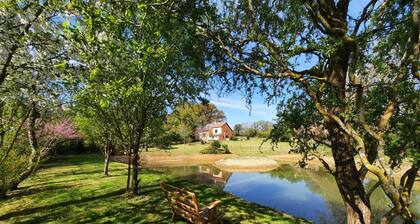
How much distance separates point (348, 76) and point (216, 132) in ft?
261

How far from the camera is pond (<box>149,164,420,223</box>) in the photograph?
15.9m

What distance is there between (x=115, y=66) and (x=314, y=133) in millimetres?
7201

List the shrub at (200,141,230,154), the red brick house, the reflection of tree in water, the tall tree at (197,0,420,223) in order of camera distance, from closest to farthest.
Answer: the tall tree at (197,0,420,223), the reflection of tree in water, the shrub at (200,141,230,154), the red brick house

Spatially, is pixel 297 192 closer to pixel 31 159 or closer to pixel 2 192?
pixel 31 159

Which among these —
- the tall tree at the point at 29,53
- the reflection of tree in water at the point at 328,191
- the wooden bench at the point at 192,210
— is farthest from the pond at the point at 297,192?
the tall tree at the point at 29,53

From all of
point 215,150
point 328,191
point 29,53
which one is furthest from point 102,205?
point 215,150

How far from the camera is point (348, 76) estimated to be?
4848mm

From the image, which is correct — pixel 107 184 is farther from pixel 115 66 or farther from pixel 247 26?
pixel 247 26

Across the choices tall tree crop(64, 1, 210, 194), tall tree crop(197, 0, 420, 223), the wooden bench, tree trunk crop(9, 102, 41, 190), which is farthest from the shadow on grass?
tall tree crop(197, 0, 420, 223)

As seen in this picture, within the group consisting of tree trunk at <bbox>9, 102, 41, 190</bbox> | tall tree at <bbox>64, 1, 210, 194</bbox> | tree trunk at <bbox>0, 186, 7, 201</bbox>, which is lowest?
tree trunk at <bbox>0, 186, 7, 201</bbox>

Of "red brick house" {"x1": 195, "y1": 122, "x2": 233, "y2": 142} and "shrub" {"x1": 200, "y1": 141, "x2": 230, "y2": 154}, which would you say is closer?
"shrub" {"x1": 200, "y1": 141, "x2": 230, "y2": 154}

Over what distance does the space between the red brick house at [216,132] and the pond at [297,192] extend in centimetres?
5035

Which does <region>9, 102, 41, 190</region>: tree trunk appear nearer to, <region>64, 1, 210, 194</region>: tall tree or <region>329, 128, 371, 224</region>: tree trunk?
<region>64, 1, 210, 194</region>: tall tree

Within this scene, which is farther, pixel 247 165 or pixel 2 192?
pixel 247 165
